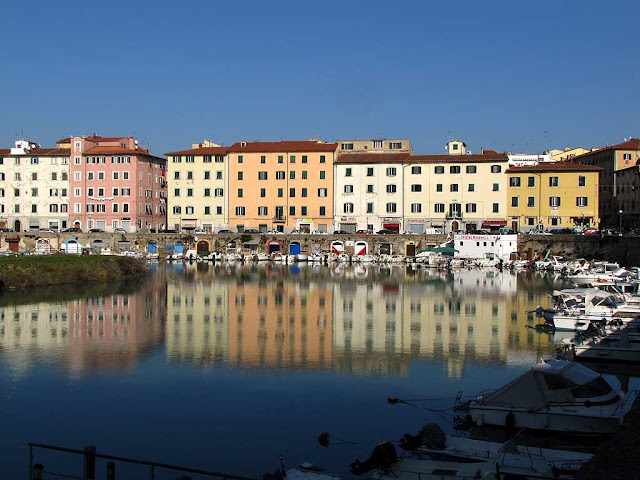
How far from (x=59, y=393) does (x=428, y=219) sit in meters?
60.6

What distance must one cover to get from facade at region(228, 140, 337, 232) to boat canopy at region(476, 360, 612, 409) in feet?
206

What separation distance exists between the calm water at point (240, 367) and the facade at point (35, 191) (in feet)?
138

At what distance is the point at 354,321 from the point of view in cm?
3195

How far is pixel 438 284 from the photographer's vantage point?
5012 centimetres

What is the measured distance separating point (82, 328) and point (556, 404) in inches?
818

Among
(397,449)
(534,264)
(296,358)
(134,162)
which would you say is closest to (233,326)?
(296,358)

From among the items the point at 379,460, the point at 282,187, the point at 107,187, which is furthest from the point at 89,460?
the point at 107,187

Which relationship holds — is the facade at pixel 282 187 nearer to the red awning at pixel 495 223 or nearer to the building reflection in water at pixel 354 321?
the red awning at pixel 495 223

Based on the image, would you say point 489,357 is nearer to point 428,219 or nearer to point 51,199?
point 428,219

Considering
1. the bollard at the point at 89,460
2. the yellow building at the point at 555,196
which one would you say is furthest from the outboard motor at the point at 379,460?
the yellow building at the point at 555,196

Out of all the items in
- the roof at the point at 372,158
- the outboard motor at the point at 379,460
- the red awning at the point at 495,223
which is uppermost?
the roof at the point at 372,158

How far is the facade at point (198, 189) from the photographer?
80.7 meters

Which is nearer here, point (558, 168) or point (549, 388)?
point (549, 388)

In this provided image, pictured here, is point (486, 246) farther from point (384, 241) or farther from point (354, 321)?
point (354, 321)
